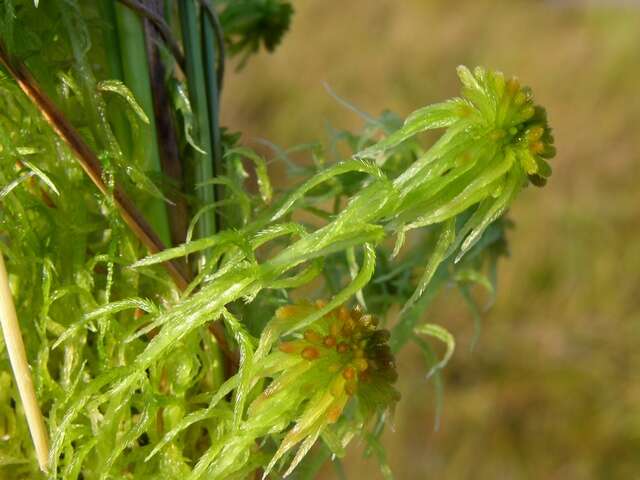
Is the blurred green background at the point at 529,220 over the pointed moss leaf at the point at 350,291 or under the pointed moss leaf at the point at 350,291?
under

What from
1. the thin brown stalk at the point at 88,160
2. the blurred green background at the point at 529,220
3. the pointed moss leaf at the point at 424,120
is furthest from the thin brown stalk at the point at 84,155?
the blurred green background at the point at 529,220

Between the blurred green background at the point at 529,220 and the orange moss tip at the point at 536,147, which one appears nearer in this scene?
the orange moss tip at the point at 536,147

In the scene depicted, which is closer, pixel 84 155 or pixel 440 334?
pixel 84 155

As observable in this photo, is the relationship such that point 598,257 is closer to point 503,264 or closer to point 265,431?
point 503,264

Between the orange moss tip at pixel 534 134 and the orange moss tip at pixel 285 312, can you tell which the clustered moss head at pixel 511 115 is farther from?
the orange moss tip at pixel 285 312

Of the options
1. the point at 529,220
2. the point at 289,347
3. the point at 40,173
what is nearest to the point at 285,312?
the point at 289,347

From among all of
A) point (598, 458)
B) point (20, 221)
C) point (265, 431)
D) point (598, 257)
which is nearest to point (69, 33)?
point (20, 221)

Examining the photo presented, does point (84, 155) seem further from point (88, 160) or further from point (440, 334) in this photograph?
point (440, 334)
